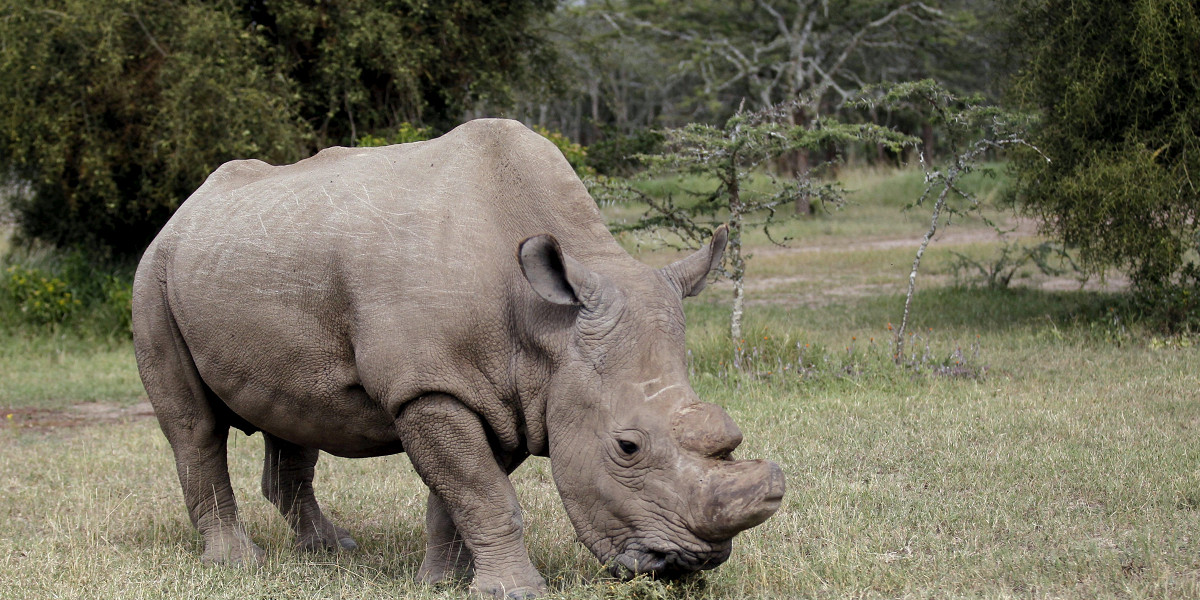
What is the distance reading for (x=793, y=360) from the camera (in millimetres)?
9516

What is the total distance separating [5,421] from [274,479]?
4.68 m

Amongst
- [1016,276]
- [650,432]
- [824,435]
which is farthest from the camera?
[1016,276]

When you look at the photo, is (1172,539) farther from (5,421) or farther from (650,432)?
(5,421)

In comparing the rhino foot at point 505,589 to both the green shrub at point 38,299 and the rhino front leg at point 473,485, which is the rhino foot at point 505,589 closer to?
the rhino front leg at point 473,485

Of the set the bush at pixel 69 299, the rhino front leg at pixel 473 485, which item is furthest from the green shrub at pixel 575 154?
the rhino front leg at pixel 473 485

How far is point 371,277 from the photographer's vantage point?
445 centimetres

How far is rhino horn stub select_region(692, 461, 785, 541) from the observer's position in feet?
12.3

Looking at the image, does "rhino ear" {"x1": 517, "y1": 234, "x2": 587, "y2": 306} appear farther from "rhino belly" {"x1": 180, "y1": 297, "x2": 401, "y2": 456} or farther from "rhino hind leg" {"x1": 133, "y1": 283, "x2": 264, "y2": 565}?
"rhino hind leg" {"x1": 133, "y1": 283, "x2": 264, "y2": 565}

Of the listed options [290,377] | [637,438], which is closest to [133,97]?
[290,377]

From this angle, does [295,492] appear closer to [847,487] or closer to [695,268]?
[695,268]

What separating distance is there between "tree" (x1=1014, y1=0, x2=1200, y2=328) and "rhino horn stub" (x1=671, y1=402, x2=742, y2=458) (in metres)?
7.61

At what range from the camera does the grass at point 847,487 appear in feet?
16.0

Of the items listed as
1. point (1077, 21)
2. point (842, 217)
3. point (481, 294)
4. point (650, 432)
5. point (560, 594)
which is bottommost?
point (842, 217)

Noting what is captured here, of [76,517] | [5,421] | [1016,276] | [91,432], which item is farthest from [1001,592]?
[1016,276]
